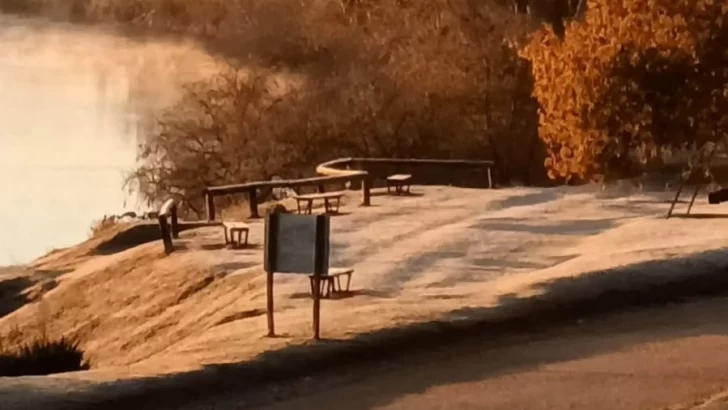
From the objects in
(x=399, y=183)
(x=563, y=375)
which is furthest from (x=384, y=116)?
(x=563, y=375)

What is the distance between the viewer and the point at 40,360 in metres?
16.8

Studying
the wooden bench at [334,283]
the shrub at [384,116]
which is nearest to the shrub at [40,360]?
the wooden bench at [334,283]

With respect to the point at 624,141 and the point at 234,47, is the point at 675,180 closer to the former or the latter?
the point at 624,141

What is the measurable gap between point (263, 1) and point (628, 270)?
99.0 feet

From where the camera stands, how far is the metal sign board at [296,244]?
12344mm

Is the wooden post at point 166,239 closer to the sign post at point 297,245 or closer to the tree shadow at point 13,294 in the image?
the tree shadow at point 13,294

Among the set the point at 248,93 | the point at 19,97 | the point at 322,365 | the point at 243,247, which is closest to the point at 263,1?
the point at 248,93

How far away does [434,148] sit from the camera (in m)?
38.7

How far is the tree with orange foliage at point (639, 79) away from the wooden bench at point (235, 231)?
5419mm

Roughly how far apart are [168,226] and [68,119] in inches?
1174

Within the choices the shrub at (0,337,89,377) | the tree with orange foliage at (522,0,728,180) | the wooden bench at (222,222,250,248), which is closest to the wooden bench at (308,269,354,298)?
the shrub at (0,337,89,377)

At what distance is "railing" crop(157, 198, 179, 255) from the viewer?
23844 millimetres

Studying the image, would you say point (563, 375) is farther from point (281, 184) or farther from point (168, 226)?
point (281, 184)

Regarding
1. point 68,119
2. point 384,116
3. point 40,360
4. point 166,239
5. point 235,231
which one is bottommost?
point 40,360
